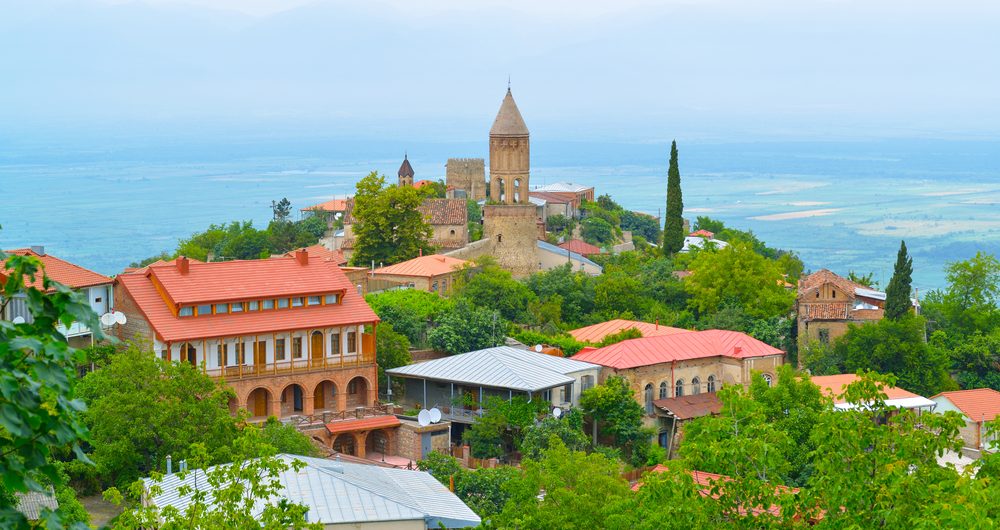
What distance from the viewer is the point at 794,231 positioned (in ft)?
547

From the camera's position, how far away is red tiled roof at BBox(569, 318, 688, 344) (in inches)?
1865

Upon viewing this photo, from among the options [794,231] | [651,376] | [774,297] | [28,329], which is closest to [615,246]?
[774,297]

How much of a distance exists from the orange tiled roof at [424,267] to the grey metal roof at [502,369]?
36.2 ft

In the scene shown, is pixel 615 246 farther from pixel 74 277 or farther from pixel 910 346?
pixel 74 277

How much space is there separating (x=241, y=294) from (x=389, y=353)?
16.9 ft

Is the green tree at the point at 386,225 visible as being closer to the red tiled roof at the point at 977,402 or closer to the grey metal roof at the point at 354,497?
the red tiled roof at the point at 977,402

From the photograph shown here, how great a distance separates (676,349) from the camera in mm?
44594

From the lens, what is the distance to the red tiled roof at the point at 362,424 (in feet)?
126

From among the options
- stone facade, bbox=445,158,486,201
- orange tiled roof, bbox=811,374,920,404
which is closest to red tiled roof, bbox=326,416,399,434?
orange tiled roof, bbox=811,374,920,404

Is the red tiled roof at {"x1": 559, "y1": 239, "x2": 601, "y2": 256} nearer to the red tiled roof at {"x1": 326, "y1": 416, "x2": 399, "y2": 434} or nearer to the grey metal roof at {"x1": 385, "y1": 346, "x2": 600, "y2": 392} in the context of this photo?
the grey metal roof at {"x1": 385, "y1": 346, "x2": 600, "y2": 392}

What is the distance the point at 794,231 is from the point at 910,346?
390 ft

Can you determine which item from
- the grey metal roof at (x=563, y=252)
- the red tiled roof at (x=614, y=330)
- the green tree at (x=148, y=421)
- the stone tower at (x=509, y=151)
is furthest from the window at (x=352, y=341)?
the stone tower at (x=509, y=151)

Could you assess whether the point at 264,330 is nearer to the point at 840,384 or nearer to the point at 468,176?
the point at 840,384

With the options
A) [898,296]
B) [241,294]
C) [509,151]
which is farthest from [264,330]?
[509,151]
